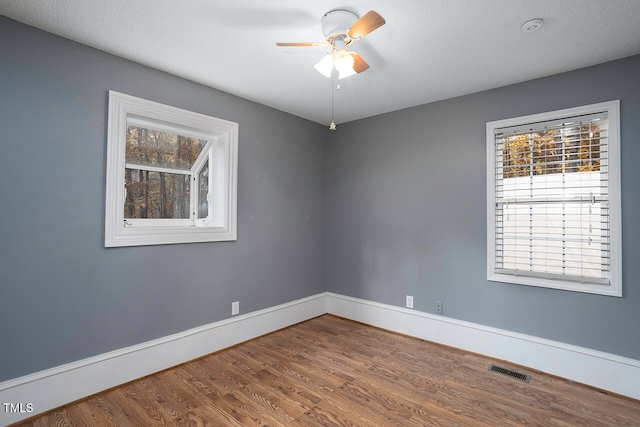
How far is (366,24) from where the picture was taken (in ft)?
5.27

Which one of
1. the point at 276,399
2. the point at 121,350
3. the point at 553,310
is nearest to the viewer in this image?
the point at 276,399

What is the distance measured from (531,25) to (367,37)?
101 cm

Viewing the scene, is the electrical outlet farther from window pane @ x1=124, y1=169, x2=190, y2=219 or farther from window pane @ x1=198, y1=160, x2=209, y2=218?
window pane @ x1=124, y1=169, x2=190, y2=219

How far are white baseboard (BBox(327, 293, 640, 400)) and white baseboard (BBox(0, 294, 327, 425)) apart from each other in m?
1.27

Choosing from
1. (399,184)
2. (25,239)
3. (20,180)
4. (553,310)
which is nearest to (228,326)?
(25,239)

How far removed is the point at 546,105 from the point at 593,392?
2273 millimetres

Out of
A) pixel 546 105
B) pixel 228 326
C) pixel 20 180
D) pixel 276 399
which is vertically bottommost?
pixel 276 399

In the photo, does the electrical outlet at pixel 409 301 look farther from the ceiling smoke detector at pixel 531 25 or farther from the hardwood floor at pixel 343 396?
the ceiling smoke detector at pixel 531 25

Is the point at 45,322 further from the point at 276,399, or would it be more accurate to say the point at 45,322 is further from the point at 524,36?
the point at 524,36

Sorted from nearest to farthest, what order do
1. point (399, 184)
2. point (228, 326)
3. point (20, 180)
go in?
point (20, 180) → point (228, 326) → point (399, 184)

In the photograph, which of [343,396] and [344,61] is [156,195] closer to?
[344,61]

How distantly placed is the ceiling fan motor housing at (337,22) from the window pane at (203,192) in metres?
1.80

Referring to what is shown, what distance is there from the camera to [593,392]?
2.32m

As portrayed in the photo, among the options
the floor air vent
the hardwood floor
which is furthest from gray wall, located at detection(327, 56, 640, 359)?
the hardwood floor
